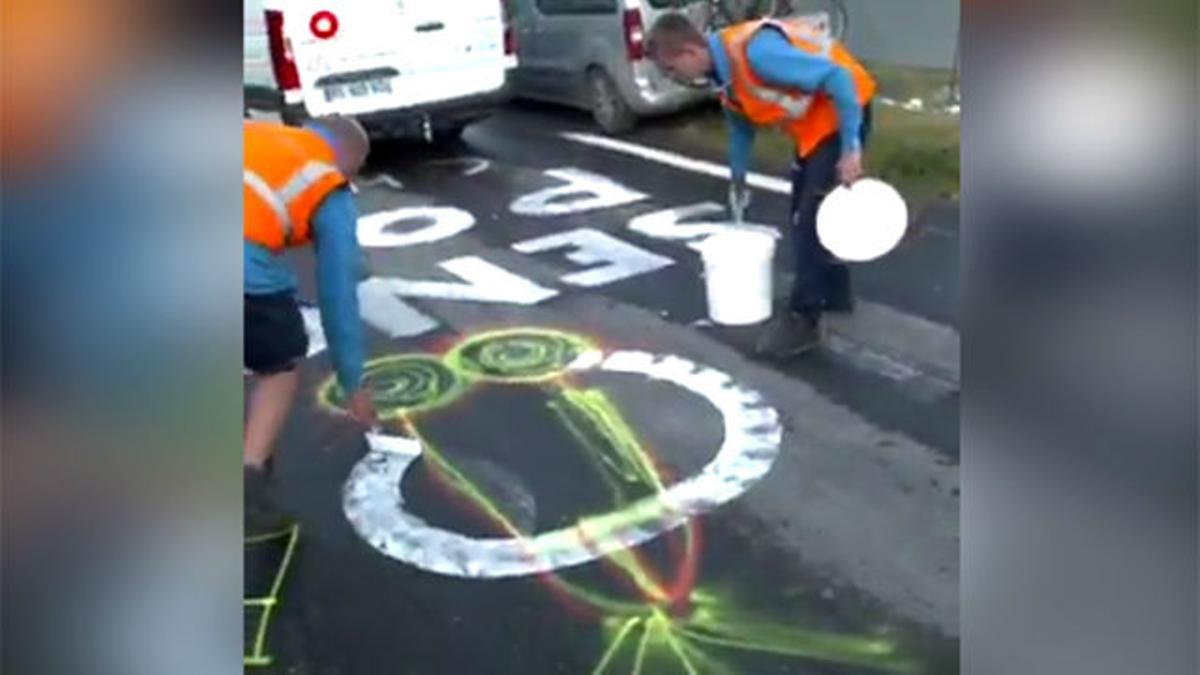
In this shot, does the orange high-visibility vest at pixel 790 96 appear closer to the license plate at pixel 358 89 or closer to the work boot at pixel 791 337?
the work boot at pixel 791 337

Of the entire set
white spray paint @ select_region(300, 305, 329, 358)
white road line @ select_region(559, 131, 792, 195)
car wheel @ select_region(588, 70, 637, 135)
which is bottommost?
white spray paint @ select_region(300, 305, 329, 358)

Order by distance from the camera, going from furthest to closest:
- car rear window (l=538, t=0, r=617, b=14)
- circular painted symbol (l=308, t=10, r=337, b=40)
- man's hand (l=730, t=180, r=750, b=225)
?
car rear window (l=538, t=0, r=617, b=14), circular painted symbol (l=308, t=10, r=337, b=40), man's hand (l=730, t=180, r=750, b=225)

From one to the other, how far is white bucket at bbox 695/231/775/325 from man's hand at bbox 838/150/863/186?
2.08ft

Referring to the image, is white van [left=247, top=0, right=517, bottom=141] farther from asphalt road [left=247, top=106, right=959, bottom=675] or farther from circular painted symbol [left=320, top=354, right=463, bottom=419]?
circular painted symbol [left=320, top=354, right=463, bottom=419]

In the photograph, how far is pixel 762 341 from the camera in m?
5.62

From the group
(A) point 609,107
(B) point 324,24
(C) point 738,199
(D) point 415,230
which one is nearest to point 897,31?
(A) point 609,107

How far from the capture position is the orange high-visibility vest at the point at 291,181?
3.74 meters

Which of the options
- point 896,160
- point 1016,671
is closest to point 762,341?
point 896,160

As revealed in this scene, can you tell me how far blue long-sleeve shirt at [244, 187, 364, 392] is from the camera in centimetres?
395

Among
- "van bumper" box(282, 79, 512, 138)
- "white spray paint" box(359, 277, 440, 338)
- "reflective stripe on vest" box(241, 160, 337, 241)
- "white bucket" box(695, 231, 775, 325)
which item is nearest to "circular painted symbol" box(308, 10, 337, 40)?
"van bumper" box(282, 79, 512, 138)

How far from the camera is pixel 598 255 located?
7273 mm

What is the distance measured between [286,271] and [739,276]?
2.24 metres

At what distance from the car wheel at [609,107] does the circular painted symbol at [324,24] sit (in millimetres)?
2416

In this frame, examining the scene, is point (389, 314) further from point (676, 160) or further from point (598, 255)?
point (676, 160)
